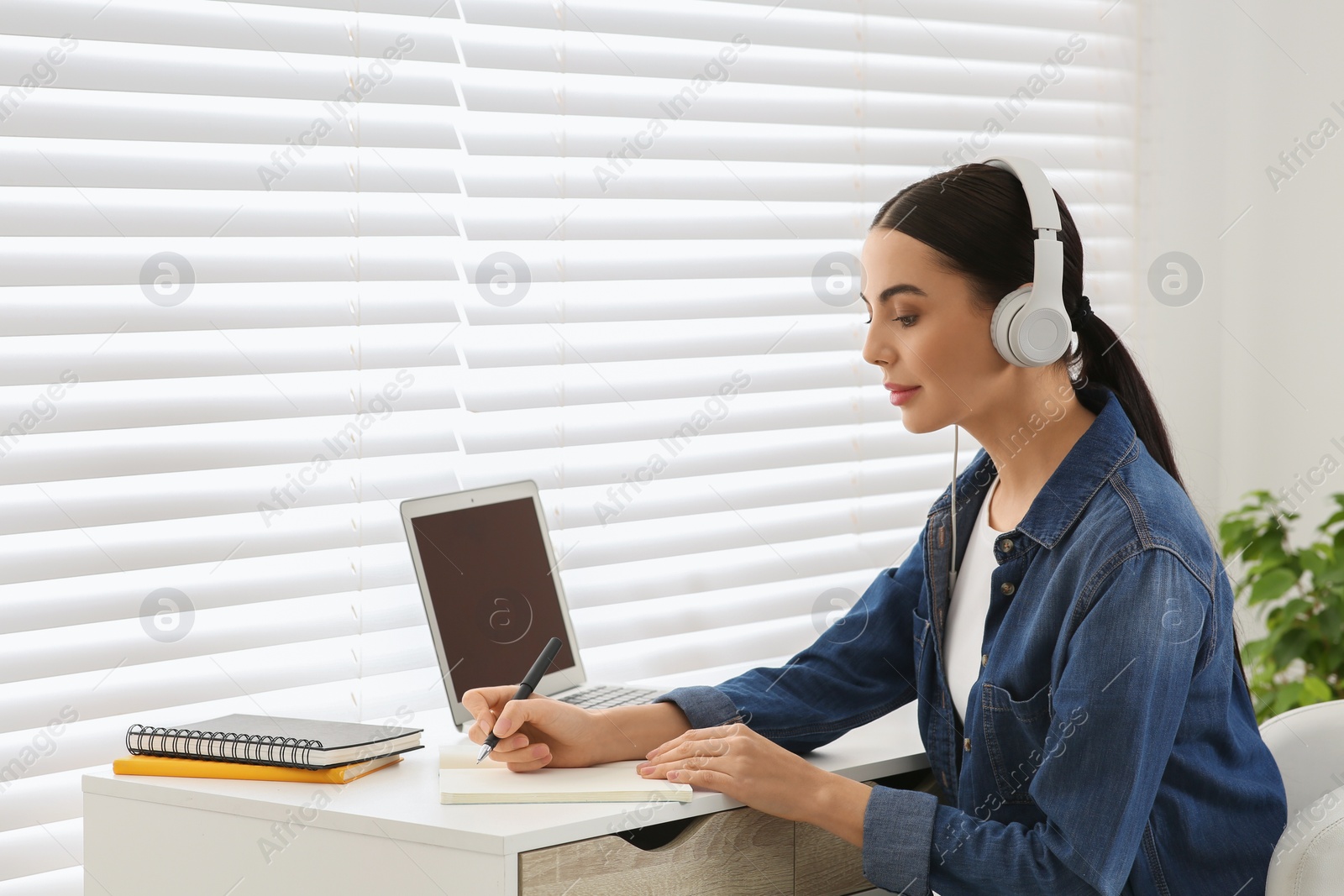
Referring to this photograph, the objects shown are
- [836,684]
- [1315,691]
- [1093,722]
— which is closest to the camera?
[1093,722]

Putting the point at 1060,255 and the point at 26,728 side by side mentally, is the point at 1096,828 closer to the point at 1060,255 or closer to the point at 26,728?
the point at 1060,255

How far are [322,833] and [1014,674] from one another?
65 cm

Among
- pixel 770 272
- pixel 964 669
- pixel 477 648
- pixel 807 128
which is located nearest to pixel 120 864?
pixel 477 648

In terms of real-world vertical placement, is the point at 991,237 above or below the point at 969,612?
above

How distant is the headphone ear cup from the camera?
1.15 meters

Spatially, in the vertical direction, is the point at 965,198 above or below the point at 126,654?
above

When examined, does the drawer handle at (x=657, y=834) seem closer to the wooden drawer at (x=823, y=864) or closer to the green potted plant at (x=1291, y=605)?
the wooden drawer at (x=823, y=864)

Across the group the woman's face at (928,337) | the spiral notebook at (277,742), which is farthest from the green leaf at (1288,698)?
the spiral notebook at (277,742)

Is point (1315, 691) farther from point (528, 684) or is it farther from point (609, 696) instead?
point (528, 684)

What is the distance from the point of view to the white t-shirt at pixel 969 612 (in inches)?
49.3

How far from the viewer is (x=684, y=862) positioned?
1.07 m

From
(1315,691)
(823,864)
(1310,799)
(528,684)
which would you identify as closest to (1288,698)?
(1315,691)

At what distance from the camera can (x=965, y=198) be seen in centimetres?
120

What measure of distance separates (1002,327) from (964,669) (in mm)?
364
